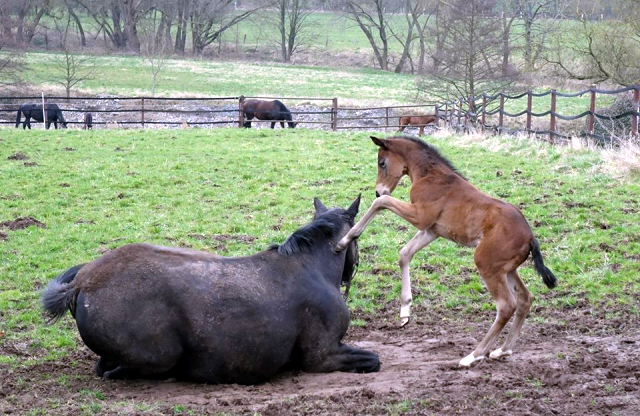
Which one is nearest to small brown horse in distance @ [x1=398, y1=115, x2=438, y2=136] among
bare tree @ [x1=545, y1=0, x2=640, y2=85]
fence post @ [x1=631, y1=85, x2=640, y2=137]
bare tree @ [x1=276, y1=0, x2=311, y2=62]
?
bare tree @ [x1=545, y1=0, x2=640, y2=85]

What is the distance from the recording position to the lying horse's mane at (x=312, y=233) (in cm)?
607

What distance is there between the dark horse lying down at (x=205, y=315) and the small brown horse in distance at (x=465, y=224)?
67cm

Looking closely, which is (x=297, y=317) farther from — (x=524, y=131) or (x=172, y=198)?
(x=524, y=131)

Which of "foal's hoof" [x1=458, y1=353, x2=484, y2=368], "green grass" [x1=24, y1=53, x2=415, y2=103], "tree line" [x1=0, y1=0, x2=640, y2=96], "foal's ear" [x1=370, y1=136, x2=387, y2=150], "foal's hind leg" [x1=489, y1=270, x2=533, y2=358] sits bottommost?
"foal's hoof" [x1=458, y1=353, x2=484, y2=368]

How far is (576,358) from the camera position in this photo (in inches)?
224

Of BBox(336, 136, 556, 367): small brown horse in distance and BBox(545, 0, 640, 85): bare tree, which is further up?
BBox(545, 0, 640, 85): bare tree

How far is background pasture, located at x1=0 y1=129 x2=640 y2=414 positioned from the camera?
22.3 ft

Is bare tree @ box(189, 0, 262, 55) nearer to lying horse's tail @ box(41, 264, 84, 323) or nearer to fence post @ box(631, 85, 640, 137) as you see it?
fence post @ box(631, 85, 640, 137)

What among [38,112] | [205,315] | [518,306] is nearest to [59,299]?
[205,315]

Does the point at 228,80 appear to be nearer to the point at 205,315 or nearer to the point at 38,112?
the point at 38,112

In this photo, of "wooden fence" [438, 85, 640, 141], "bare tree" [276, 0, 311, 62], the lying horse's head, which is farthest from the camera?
"bare tree" [276, 0, 311, 62]

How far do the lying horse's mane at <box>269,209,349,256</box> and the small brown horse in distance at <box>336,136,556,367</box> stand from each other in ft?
0.60

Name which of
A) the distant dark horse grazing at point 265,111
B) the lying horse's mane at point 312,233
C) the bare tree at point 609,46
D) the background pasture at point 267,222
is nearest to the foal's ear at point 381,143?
the lying horse's mane at point 312,233

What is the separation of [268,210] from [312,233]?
19.3 feet
